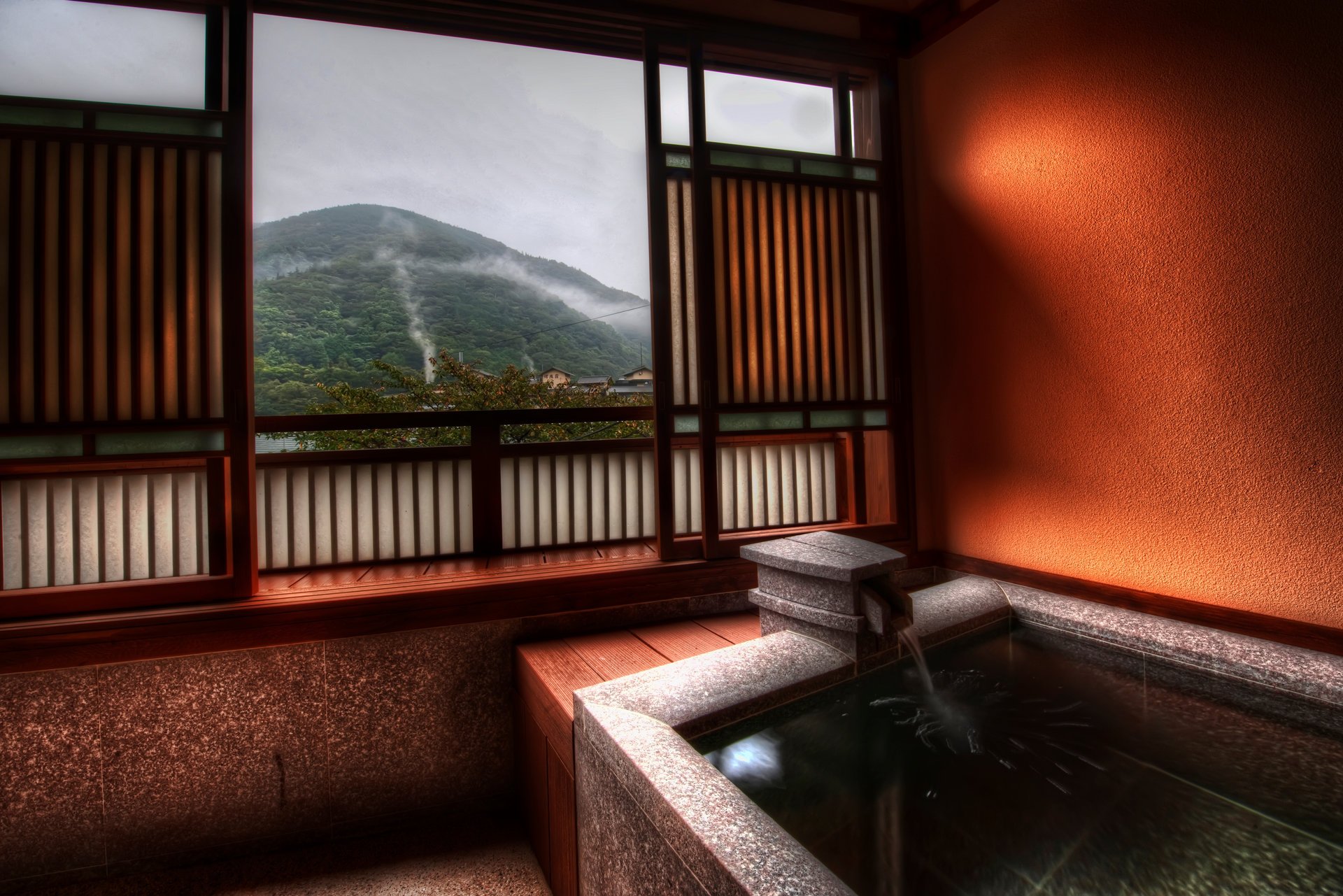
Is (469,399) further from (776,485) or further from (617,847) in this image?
(617,847)

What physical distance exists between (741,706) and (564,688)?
534 millimetres

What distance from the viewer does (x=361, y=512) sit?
2770 mm

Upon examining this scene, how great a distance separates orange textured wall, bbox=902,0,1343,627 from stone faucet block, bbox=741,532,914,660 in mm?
936

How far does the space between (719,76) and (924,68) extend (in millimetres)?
941

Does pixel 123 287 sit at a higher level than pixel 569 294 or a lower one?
lower

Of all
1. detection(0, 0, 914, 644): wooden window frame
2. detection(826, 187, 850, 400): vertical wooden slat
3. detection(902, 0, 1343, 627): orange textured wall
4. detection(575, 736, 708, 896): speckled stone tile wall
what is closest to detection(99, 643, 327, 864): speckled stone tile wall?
detection(0, 0, 914, 644): wooden window frame

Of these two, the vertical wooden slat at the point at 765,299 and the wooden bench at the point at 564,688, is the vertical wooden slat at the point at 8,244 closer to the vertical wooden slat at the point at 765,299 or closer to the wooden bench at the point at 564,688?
the wooden bench at the point at 564,688

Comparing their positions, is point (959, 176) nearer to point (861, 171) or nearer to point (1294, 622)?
point (861, 171)

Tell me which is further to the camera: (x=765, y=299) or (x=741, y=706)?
(x=765, y=299)

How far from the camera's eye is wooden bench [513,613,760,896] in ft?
5.55

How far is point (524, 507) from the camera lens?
299 centimetres

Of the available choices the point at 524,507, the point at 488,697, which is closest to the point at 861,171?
the point at 524,507

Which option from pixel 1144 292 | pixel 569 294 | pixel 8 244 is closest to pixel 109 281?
pixel 8 244

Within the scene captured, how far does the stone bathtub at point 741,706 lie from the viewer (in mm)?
970
